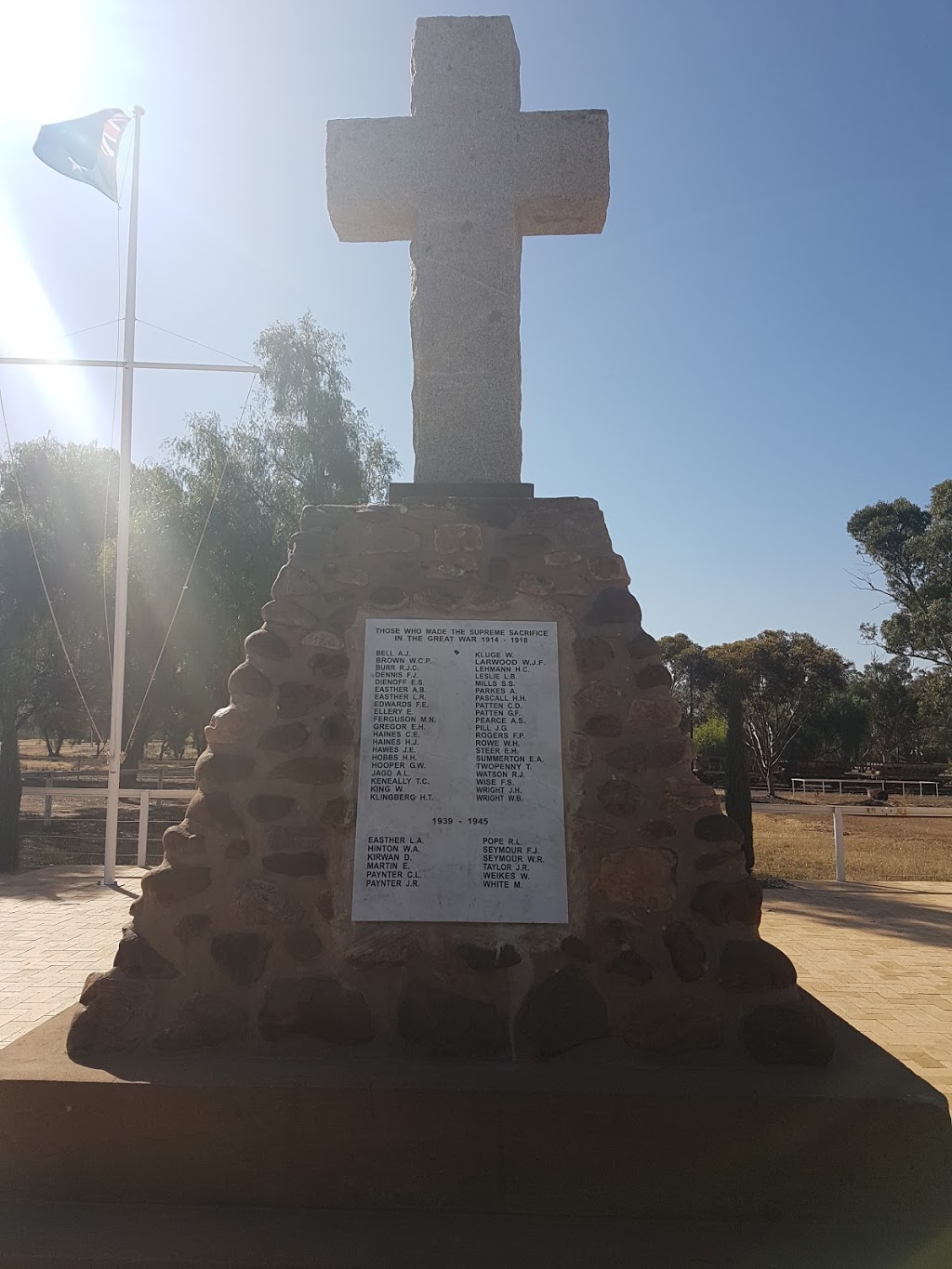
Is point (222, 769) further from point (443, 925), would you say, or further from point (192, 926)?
point (443, 925)

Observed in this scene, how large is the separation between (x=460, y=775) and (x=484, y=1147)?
3.99 ft

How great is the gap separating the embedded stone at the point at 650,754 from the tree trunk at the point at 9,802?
9569 millimetres

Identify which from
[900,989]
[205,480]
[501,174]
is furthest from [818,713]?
[501,174]

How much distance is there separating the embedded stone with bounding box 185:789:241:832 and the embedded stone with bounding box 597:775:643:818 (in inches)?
53.7

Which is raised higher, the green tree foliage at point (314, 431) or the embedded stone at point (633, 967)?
the green tree foliage at point (314, 431)

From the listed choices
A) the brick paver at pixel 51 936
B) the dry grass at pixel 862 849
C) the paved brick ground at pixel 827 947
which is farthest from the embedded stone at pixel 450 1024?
Answer: the dry grass at pixel 862 849

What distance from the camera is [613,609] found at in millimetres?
3385

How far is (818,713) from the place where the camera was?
129 feet

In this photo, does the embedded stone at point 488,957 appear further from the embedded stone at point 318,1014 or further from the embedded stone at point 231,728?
the embedded stone at point 231,728

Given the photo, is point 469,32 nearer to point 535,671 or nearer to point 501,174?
point 501,174

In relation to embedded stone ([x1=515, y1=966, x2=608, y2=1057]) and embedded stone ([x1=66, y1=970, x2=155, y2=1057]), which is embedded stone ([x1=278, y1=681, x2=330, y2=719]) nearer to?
embedded stone ([x1=66, y1=970, x2=155, y2=1057])

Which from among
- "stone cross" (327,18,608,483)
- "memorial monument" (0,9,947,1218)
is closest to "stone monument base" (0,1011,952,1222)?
"memorial monument" (0,9,947,1218)

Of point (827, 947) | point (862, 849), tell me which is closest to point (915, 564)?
point (862, 849)

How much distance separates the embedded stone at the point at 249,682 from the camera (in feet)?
10.5
